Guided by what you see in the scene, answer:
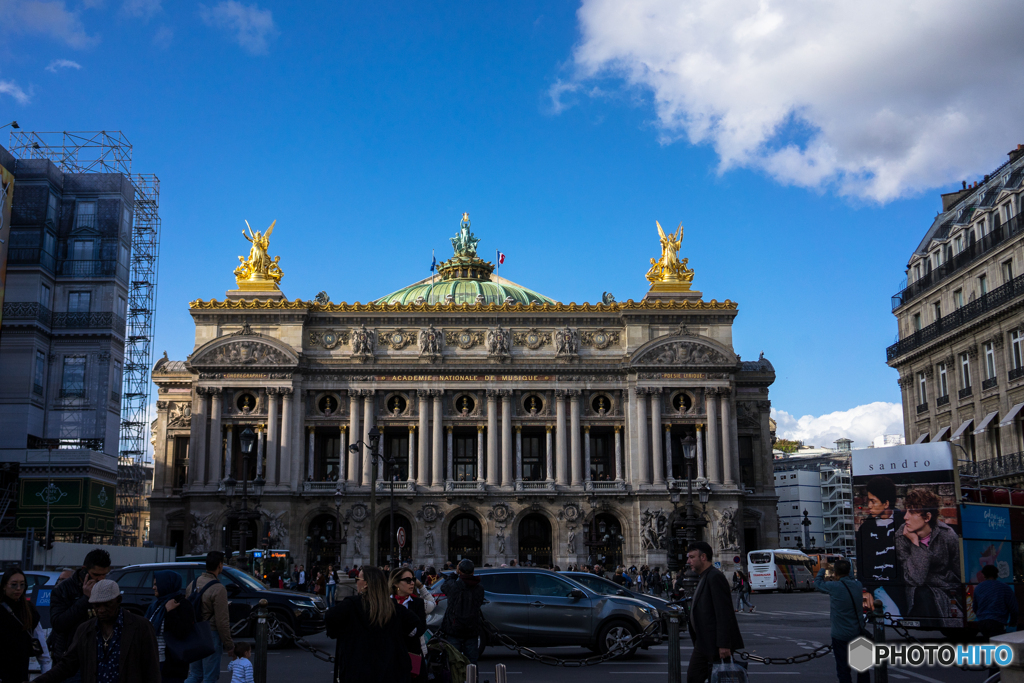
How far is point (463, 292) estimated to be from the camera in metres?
81.0

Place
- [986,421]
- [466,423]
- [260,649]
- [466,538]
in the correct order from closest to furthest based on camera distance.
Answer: [260,649] < [986,421] < [466,538] < [466,423]

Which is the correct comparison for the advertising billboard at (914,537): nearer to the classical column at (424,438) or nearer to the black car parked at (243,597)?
the black car parked at (243,597)

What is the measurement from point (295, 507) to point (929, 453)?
4732cm

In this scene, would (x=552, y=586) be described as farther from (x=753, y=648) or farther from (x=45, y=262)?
(x=45, y=262)

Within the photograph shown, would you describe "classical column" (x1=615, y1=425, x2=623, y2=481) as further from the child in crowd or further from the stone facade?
the child in crowd

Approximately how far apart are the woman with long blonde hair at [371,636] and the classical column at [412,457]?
180 feet

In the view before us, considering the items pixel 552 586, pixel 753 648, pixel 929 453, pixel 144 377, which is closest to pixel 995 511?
pixel 929 453

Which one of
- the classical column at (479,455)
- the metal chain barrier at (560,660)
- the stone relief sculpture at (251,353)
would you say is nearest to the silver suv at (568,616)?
the metal chain barrier at (560,660)

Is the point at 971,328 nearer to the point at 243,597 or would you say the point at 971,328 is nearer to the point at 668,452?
the point at 668,452

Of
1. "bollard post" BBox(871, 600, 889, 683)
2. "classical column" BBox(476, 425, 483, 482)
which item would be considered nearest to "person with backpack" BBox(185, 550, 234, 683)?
"bollard post" BBox(871, 600, 889, 683)

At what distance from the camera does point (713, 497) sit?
63.8 metres

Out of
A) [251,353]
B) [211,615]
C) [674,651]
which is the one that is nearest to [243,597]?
[211,615]

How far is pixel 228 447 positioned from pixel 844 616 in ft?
177

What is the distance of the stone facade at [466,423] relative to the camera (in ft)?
208
